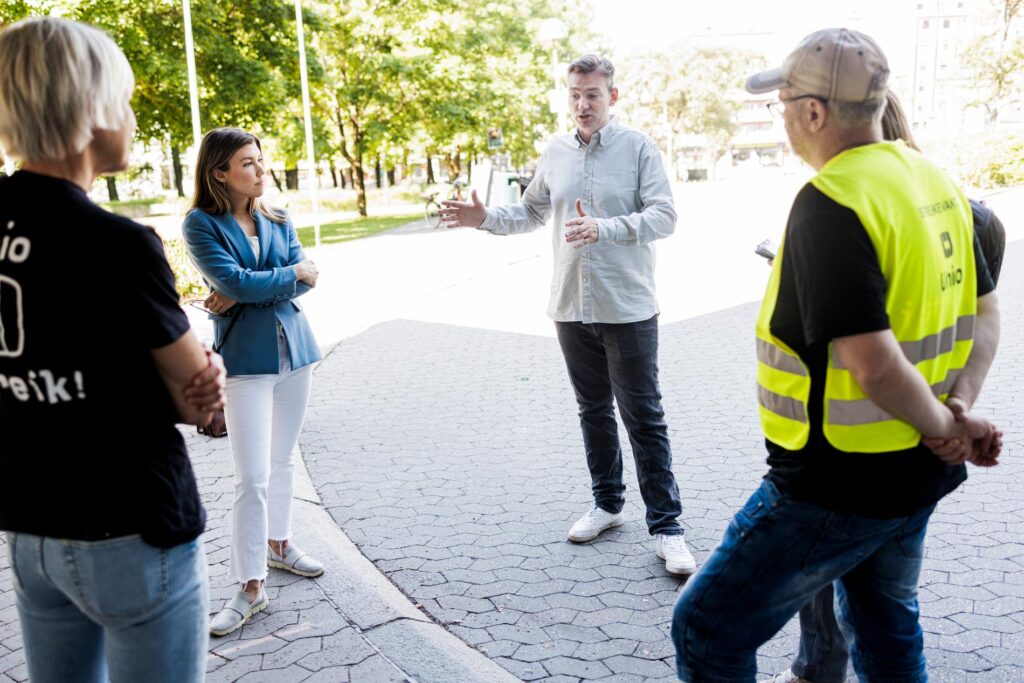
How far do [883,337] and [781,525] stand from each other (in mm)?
489

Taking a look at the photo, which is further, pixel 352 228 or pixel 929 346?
pixel 352 228

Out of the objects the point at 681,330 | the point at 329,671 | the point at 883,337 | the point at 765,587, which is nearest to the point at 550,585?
the point at 329,671

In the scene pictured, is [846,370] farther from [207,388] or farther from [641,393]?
[641,393]

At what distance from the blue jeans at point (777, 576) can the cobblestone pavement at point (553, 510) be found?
49.4 inches

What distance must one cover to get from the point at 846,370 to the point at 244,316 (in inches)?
105

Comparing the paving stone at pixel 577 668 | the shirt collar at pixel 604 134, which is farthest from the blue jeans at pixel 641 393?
the paving stone at pixel 577 668

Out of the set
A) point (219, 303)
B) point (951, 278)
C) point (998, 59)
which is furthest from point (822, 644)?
point (998, 59)

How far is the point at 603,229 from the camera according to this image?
160 inches

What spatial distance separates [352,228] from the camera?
2894 centimetres

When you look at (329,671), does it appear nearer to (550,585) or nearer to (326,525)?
(550,585)

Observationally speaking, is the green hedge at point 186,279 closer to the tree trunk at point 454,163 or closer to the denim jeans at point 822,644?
the denim jeans at point 822,644

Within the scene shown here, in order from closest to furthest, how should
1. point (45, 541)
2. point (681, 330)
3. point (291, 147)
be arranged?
point (45, 541), point (681, 330), point (291, 147)

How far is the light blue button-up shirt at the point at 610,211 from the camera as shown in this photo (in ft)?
14.4

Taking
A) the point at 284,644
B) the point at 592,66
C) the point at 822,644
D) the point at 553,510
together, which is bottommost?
the point at 553,510
